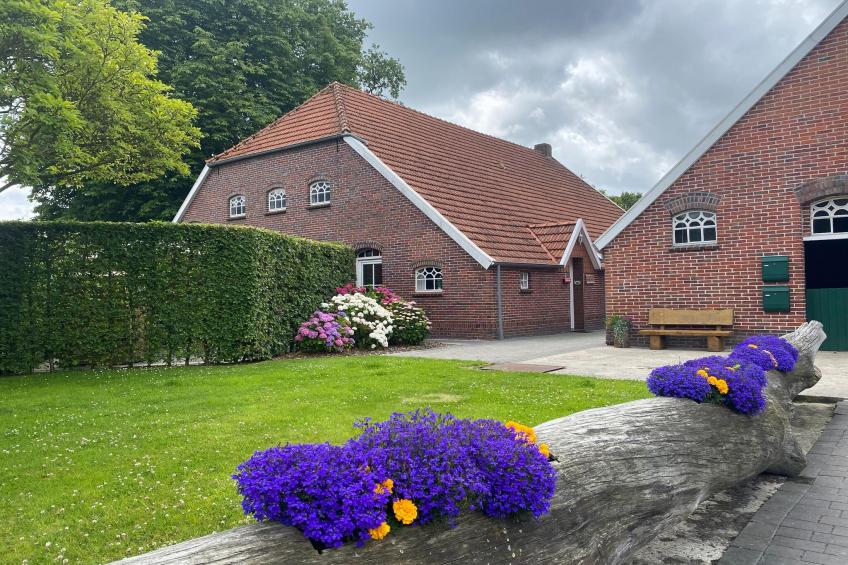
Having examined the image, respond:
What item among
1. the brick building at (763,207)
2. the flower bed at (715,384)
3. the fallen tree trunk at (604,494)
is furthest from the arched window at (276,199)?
the fallen tree trunk at (604,494)

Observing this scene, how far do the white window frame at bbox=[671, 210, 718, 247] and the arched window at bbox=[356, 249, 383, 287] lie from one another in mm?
8432

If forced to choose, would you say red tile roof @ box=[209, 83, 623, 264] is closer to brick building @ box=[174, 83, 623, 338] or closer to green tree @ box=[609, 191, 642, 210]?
brick building @ box=[174, 83, 623, 338]

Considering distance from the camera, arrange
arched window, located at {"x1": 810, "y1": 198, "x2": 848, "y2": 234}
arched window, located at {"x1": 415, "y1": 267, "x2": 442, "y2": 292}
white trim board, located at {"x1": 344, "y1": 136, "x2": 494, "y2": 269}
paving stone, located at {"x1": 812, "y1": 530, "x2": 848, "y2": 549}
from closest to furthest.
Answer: paving stone, located at {"x1": 812, "y1": 530, "x2": 848, "y2": 549}, arched window, located at {"x1": 810, "y1": 198, "x2": 848, "y2": 234}, white trim board, located at {"x1": 344, "y1": 136, "x2": 494, "y2": 269}, arched window, located at {"x1": 415, "y1": 267, "x2": 442, "y2": 292}

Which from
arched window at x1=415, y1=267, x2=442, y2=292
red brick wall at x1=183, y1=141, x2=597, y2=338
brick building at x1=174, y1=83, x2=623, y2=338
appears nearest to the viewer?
red brick wall at x1=183, y1=141, x2=597, y2=338

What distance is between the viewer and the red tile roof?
18359 millimetres

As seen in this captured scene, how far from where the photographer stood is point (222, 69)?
26.4 meters

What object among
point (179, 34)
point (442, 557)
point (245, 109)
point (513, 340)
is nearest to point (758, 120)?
point (513, 340)

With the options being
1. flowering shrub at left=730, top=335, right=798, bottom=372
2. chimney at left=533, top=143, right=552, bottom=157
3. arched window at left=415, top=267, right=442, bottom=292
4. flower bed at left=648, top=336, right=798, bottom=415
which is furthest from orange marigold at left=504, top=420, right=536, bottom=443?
chimney at left=533, top=143, right=552, bottom=157

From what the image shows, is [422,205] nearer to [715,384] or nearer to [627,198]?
[715,384]

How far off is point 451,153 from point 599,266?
22.3 ft

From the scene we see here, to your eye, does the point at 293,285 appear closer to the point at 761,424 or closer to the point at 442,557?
the point at 761,424

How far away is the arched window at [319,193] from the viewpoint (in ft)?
65.3

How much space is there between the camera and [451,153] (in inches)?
885

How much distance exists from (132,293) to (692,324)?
1224 cm
